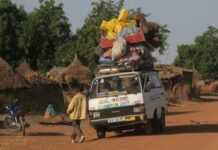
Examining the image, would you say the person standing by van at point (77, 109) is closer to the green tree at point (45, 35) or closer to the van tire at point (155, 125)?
the van tire at point (155, 125)

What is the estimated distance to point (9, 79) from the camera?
3130cm

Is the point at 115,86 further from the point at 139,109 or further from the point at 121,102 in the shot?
the point at 139,109

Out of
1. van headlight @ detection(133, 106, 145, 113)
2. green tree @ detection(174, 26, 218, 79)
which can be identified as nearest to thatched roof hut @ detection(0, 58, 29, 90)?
van headlight @ detection(133, 106, 145, 113)

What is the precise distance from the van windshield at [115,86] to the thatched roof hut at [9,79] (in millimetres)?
11821

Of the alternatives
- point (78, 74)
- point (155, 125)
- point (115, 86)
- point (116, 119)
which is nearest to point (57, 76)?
point (78, 74)

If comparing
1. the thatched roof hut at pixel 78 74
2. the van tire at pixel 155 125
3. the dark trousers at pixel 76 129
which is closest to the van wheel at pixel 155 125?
the van tire at pixel 155 125

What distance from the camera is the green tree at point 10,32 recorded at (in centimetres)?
5762

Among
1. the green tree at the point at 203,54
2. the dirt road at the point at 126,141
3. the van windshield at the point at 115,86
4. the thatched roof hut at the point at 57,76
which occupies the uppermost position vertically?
the green tree at the point at 203,54

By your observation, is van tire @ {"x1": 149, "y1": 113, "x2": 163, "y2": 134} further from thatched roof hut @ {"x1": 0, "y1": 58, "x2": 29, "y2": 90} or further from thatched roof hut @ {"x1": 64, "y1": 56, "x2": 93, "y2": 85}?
thatched roof hut @ {"x1": 64, "y1": 56, "x2": 93, "y2": 85}

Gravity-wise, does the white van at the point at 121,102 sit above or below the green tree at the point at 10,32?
below

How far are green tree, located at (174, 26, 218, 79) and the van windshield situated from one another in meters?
78.5

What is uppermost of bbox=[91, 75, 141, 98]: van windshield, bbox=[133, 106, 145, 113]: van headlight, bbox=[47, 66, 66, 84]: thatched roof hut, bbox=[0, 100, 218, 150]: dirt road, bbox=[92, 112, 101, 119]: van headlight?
bbox=[47, 66, 66, 84]: thatched roof hut

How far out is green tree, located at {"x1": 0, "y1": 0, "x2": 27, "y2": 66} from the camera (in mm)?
57625

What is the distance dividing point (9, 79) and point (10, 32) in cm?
2830
